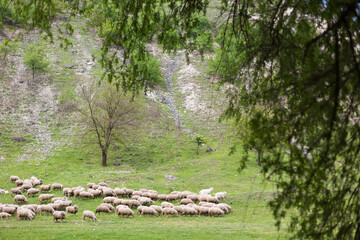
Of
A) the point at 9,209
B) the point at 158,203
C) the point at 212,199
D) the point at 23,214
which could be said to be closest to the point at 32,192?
the point at 9,209

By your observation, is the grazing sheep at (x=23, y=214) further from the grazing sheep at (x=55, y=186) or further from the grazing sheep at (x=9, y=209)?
Answer: the grazing sheep at (x=55, y=186)

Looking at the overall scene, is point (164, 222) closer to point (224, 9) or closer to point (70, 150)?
point (224, 9)

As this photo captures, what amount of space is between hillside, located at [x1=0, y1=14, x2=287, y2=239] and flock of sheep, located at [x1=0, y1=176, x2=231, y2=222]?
1.62ft

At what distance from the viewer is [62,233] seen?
461 inches

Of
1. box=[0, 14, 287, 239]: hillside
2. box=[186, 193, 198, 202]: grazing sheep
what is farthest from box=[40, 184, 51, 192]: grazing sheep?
box=[186, 193, 198, 202]: grazing sheep

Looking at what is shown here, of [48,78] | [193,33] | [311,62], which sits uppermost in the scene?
[48,78]

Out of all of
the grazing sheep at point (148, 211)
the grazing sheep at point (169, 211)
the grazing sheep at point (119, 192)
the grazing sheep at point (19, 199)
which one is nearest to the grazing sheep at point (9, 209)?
the grazing sheep at point (19, 199)

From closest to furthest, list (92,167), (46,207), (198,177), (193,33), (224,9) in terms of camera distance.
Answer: (224,9), (193,33), (46,207), (198,177), (92,167)

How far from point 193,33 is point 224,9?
4.67 feet

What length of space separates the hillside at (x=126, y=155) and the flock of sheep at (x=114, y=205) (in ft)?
1.62

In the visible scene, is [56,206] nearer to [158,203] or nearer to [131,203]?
[131,203]

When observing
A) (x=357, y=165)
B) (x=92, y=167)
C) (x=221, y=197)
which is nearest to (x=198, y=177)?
(x=221, y=197)

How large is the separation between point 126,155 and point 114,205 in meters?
18.5

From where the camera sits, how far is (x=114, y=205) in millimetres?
18172
